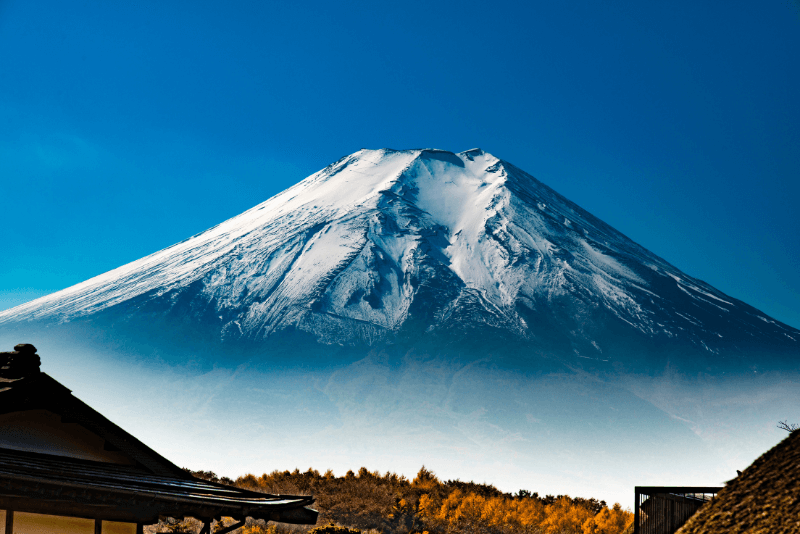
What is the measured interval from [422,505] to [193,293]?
323 feet

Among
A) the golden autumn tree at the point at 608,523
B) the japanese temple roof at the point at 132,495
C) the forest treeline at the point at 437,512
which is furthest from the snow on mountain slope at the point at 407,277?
the japanese temple roof at the point at 132,495

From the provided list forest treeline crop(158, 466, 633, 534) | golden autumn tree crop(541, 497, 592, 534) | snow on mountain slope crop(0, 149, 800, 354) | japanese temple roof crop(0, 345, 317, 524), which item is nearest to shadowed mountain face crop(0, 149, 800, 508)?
snow on mountain slope crop(0, 149, 800, 354)

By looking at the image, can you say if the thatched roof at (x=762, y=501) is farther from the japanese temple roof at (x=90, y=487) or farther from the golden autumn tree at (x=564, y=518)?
the golden autumn tree at (x=564, y=518)

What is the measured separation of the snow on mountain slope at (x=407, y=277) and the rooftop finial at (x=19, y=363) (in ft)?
322

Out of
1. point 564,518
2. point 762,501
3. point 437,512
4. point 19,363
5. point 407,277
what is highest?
point 407,277

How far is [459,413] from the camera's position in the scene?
9812 centimetres

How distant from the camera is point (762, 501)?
6.36 m

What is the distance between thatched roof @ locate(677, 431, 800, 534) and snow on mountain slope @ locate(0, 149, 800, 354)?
9747 centimetres

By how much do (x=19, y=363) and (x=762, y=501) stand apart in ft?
25.0

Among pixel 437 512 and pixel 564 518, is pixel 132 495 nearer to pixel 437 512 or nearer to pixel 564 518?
pixel 437 512

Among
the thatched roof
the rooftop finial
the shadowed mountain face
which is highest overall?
the shadowed mountain face

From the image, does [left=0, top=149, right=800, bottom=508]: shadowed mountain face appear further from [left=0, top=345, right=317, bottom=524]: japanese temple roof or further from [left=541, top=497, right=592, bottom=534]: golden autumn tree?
[left=0, top=345, right=317, bottom=524]: japanese temple roof

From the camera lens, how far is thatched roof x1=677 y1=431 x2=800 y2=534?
6055mm

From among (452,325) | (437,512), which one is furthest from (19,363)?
(452,325)
